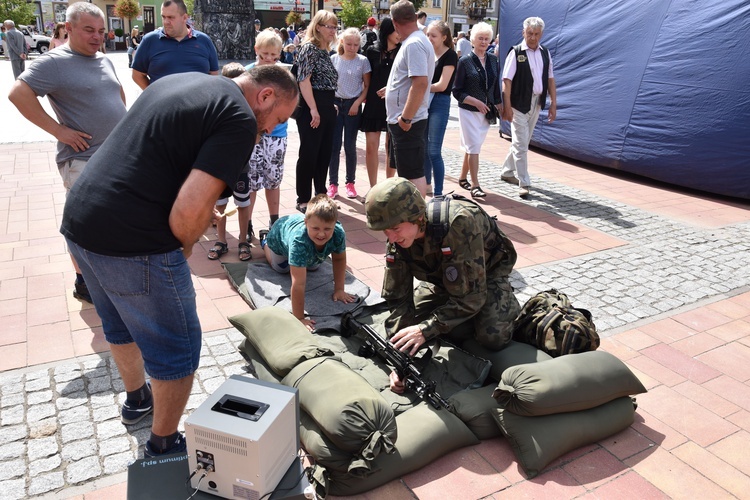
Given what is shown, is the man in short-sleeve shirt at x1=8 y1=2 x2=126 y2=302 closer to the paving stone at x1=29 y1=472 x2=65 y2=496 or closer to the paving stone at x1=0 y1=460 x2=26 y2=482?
the paving stone at x1=0 y1=460 x2=26 y2=482

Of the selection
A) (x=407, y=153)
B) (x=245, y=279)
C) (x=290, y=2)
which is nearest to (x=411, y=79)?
(x=407, y=153)

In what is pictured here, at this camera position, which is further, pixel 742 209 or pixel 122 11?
pixel 122 11

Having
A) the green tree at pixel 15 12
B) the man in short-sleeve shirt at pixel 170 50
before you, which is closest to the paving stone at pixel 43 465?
the man in short-sleeve shirt at pixel 170 50

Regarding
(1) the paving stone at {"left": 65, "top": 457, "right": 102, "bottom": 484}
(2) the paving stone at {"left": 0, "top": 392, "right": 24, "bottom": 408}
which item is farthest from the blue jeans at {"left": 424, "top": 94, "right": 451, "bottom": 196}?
(1) the paving stone at {"left": 65, "top": 457, "right": 102, "bottom": 484}

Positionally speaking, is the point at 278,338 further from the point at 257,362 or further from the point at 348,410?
the point at 348,410

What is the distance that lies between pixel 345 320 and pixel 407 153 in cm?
229

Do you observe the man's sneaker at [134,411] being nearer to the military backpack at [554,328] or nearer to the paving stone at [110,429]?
the paving stone at [110,429]

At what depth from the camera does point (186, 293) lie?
93.7 inches

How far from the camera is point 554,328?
3244mm

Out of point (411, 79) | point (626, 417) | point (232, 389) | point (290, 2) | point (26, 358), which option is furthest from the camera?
point (290, 2)

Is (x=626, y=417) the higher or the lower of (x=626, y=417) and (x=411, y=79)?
the lower

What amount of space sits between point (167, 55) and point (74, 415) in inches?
124

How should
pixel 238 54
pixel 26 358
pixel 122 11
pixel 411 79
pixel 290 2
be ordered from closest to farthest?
1. pixel 26 358
2. pixel 411 79
3. pixel 238 54
4. pixel 122 11
5. pixel 290 2

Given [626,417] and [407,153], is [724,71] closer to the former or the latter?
[407,153]
